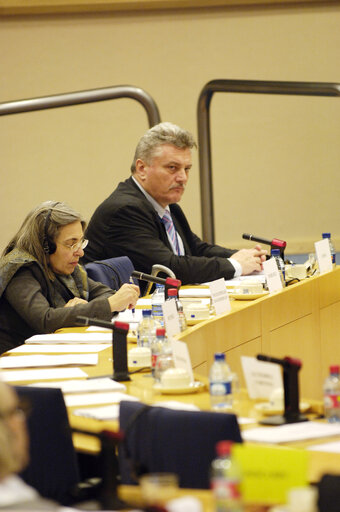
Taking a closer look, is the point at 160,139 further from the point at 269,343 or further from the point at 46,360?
the point at 46,360

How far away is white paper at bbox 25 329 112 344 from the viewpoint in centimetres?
326

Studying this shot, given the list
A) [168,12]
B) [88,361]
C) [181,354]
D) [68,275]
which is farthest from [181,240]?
[168,12]

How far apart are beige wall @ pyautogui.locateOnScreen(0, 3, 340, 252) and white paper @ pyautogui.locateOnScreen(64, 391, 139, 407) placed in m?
5.97

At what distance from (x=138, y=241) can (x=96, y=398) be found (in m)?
2.45

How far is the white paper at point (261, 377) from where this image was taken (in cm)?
218

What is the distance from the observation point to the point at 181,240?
524 cm

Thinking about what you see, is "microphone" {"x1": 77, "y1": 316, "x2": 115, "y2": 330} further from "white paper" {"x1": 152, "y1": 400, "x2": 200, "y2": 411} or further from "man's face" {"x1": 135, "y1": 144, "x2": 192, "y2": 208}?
"man's face" {"x1": 135, "y1": 144, "x2": 192, "y2": 208}

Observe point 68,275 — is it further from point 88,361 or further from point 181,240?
point 181,240

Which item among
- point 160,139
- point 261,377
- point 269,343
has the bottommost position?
point 269,343

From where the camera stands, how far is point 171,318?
9.87 feet

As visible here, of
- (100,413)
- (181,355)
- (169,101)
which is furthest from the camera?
(169,101)

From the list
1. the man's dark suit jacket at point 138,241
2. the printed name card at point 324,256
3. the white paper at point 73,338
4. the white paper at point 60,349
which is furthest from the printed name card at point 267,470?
the printed name card at point 324,256

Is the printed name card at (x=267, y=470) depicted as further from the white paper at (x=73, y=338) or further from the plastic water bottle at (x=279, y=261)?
the plastic water bottle at (x=279, y=261)

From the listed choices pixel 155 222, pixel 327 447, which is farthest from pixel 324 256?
pixel 327 447
